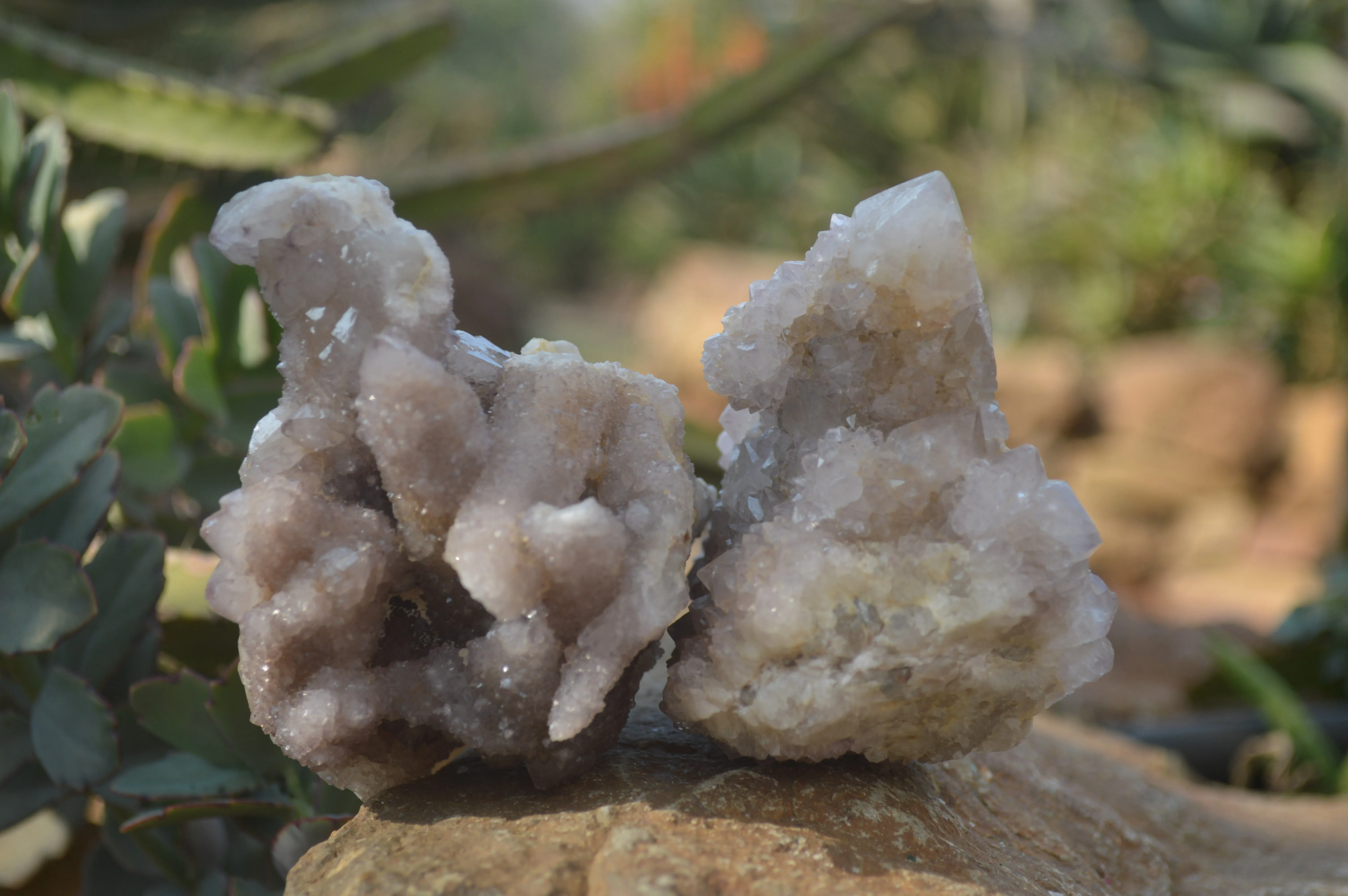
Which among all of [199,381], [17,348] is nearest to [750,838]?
[199,381]

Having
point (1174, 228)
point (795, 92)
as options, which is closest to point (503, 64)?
point (1174, 228)

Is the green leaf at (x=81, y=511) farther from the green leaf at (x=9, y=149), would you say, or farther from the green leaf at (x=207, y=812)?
the green leaf at (x=9, y=149)

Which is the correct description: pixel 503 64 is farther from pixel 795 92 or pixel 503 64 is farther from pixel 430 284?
pixel 430 284

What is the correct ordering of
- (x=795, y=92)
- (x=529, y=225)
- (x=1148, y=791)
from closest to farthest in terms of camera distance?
(x=1148, y=791) → (x=795, y=92) → (x=529, y=225)

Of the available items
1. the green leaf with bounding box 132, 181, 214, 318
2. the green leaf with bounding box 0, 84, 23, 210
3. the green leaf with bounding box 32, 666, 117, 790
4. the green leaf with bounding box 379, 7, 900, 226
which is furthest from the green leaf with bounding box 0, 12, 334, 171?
the green leaf with bounding box 32, 666, 117, 790

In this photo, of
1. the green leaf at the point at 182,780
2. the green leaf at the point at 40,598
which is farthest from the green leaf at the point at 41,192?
the green leaf at the point at 182,780

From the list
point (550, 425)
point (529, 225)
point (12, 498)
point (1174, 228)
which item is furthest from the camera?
point (529, 225)

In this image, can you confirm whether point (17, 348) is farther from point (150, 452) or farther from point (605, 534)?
point (605, 534)
